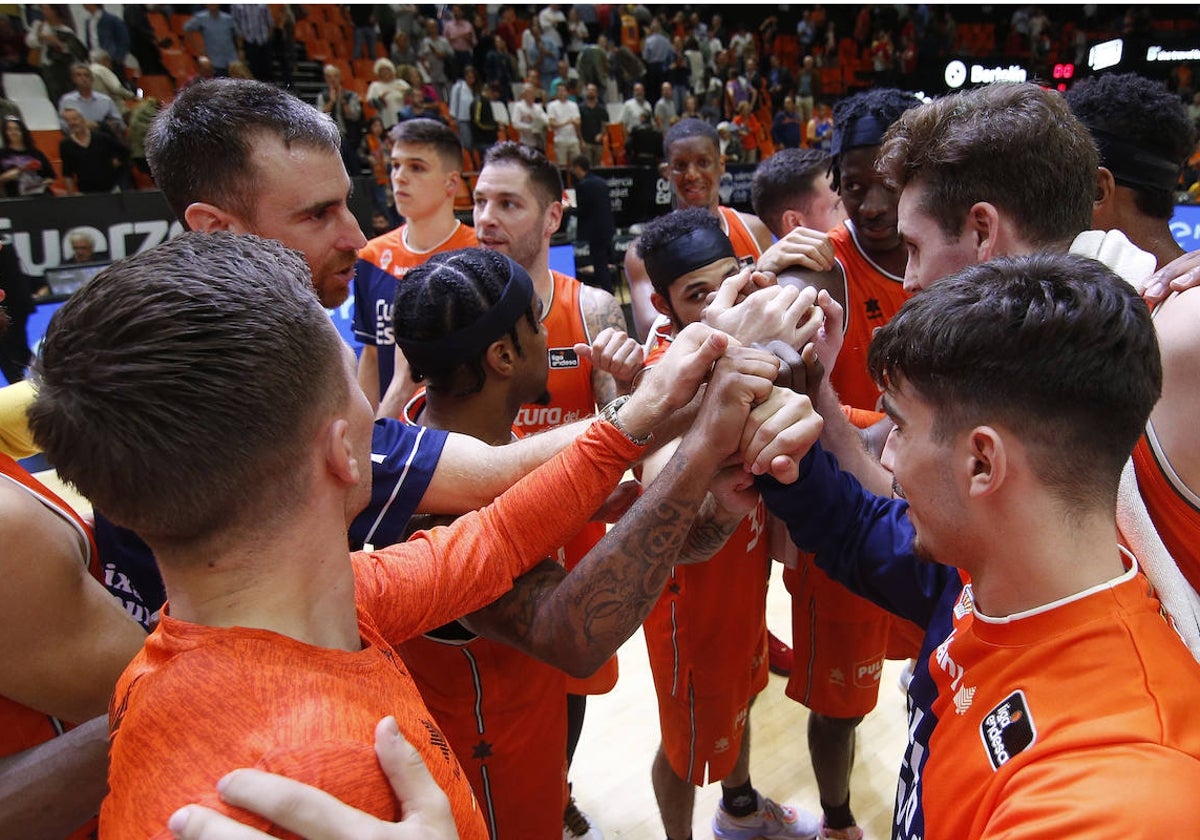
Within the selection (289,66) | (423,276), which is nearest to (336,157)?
(423,276)

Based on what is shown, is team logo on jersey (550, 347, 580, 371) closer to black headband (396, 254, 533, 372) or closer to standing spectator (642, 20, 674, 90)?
black headband (396, 254, 533, 372)

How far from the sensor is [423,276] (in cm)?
190

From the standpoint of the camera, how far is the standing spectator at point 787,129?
15016 millimetres

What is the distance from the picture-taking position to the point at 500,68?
1365 cm

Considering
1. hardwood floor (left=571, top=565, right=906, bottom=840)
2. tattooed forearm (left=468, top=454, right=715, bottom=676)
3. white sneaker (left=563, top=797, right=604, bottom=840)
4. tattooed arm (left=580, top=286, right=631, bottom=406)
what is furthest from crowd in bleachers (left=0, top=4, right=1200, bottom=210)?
tattooed forearm (left=468, top=454, right=715, bottom=676)

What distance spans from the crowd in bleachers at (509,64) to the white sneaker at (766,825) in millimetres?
8409

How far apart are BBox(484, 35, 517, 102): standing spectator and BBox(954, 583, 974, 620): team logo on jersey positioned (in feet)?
44.2

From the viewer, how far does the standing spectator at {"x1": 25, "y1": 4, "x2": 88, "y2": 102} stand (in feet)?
29.8

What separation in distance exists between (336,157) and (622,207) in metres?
9.33

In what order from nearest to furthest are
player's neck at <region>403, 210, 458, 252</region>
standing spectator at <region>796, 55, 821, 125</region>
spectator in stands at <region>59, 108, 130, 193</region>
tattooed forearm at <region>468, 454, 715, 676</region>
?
tattooed forearm at <region>468, 454, 715, 676</region>, player's neck at <region>403, 210, 458, 252</region>, spectator in stands at <region>59, 108, 130, 193</region>, standing spectator at <region>796, 55, 821, 125</region>

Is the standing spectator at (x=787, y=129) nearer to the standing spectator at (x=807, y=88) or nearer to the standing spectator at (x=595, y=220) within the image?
the standing spectator at (x=807, y=88)

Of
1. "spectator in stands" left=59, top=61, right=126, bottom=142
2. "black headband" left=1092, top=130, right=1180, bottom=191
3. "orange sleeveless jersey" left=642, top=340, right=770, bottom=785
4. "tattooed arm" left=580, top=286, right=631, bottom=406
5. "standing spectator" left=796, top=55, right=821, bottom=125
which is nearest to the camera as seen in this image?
"black headband" left=1092, top=130, right=1180, bottom=191

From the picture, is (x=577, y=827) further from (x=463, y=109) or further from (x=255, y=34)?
(x=255, y=34)

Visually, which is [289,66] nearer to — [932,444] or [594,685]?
[594,685]
